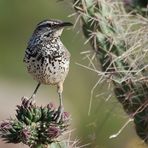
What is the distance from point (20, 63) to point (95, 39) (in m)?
6.33

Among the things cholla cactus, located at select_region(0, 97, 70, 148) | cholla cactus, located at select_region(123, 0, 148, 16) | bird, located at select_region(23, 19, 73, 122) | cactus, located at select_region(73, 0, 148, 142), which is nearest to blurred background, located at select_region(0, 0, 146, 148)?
cholla cactus, located at select_region(123, 0, 148, 16)

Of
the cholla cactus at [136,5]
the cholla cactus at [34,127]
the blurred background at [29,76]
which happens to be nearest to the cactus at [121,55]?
the cholla cactus at [136,5]

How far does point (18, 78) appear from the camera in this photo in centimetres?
1088

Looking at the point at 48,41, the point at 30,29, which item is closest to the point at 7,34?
the point at 30,29

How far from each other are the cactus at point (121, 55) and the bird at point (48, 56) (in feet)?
2.09

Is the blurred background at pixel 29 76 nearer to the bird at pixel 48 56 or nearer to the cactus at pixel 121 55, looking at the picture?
the cactus at pixel 121 55

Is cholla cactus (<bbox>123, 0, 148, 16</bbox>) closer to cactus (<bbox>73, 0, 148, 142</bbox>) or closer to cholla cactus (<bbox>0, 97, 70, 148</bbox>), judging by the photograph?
cactus (<bbox>73, 0, 148, 142</bbox>)

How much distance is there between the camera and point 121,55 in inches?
181

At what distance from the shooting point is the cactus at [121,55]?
14.9 ft

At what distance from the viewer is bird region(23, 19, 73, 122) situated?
378 centimetres

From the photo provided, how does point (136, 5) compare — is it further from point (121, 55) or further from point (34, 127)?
point (34, 127)

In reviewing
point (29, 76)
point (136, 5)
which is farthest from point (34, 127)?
point (29, 76)

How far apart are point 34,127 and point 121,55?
1.26 m

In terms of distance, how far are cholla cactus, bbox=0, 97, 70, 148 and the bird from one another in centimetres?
21
